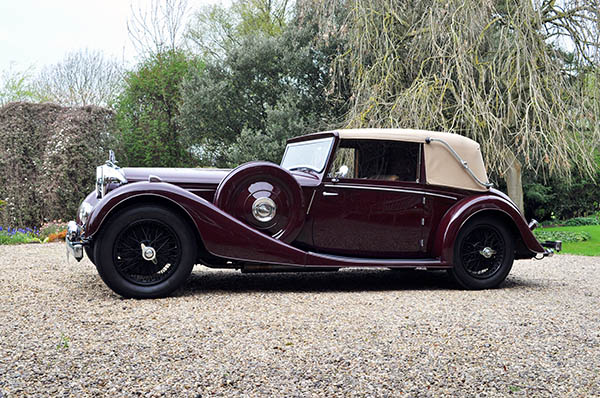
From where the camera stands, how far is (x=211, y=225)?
484 cm

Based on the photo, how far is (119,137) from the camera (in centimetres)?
1301

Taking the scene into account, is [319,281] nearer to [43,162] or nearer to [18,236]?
[18,236]

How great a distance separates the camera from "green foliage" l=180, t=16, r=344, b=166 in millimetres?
13642

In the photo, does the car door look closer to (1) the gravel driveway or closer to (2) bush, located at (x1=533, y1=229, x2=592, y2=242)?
(1) the gravel driveway

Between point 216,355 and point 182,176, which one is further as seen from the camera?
point 182,176

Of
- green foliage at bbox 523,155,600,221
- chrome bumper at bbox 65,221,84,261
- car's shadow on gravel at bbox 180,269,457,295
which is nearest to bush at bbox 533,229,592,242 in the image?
green foliage at bbox 523,155,600,221

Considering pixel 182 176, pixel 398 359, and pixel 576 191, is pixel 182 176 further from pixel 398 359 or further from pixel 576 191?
pixel 576 191

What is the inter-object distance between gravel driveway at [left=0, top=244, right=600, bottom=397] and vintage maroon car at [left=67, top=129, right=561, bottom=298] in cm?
32

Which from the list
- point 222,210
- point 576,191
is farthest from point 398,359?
point 576,191

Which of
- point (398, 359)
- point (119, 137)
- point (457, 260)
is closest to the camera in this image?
point (398, 359)

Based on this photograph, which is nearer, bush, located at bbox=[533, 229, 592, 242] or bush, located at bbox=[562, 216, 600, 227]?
bush, located at bbox=[533, 229, 592, 242]

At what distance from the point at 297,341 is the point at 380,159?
8.58 feet

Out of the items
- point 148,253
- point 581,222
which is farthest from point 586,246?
point 148,253

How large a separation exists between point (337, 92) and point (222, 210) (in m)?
9.27
